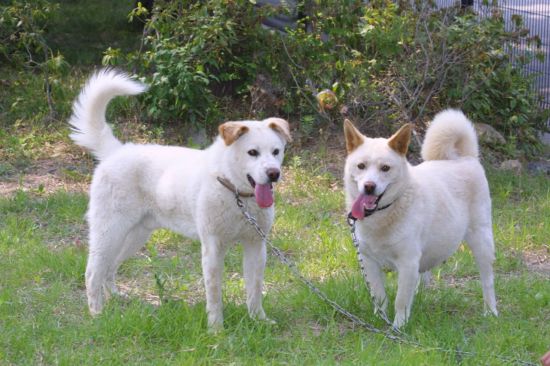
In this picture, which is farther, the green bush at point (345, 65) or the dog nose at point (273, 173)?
the green bush at point (345, 65)

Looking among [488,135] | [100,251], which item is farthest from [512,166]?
[100,251]

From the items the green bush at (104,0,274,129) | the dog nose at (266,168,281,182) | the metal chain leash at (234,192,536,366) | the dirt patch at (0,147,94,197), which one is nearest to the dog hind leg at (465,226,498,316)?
the metal chain leash at (234,192,536,366)

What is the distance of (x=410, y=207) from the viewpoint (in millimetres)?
4129

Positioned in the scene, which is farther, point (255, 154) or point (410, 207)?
point (410, 207)

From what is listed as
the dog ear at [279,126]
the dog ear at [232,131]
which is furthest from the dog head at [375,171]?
the dog ear at [232,131]

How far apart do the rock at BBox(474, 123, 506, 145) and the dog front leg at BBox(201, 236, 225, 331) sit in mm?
4177

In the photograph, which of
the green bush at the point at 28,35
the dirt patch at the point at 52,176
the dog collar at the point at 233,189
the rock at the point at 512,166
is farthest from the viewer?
the green bush at the point at 28,35

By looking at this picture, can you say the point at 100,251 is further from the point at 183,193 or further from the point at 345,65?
the point at 345,65

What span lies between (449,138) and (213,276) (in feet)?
5.13

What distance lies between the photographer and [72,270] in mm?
4977

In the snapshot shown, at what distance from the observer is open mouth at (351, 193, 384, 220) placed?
13.2 ft

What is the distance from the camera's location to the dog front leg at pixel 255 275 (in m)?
4.23

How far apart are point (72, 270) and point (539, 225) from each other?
330 cm

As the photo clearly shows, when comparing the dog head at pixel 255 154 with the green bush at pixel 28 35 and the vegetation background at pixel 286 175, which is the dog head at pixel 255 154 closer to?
the vegetation background at pixel 286 175
